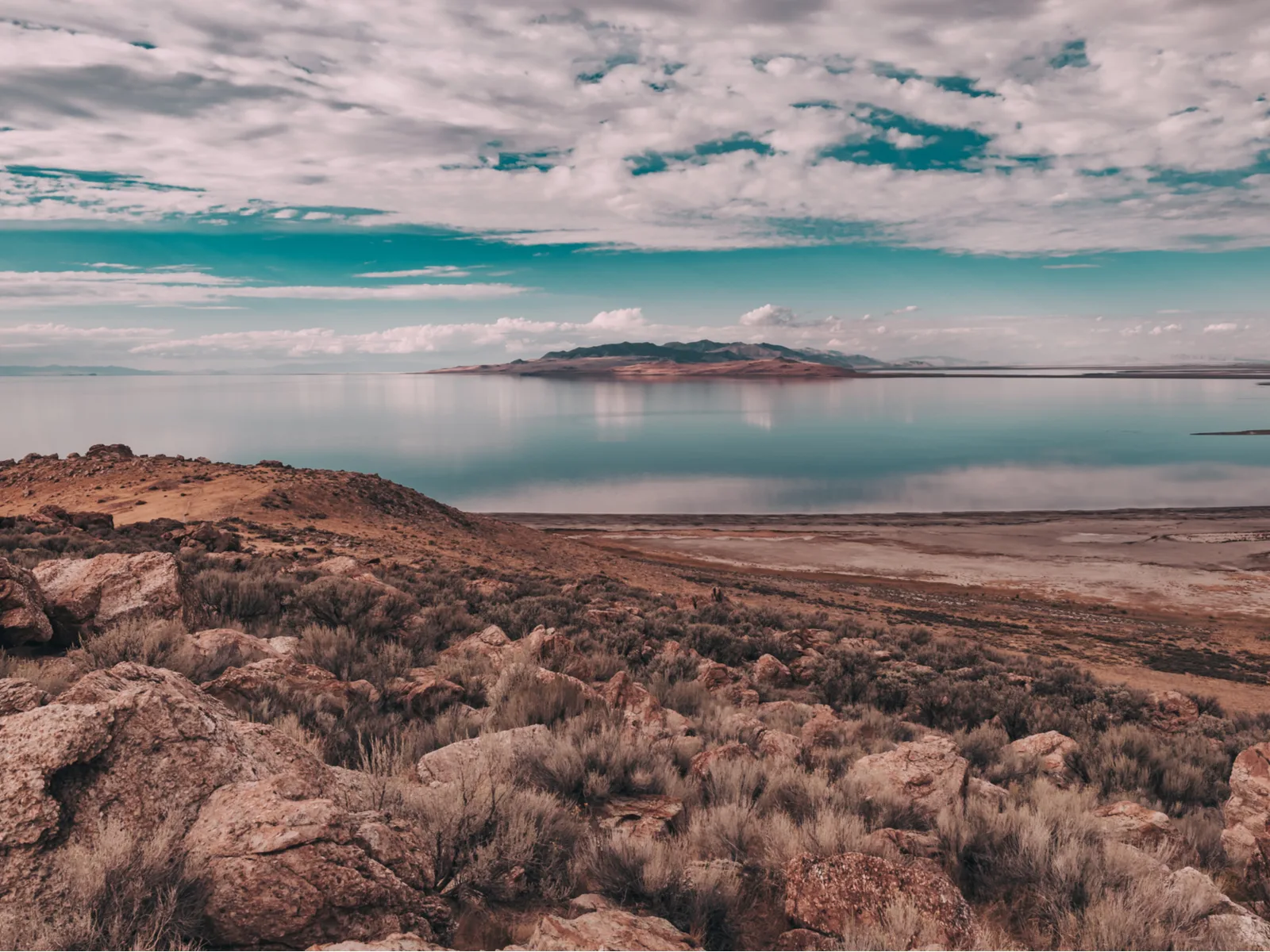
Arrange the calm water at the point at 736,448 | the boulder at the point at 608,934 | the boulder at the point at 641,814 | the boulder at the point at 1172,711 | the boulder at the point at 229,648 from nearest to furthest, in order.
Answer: the boulder at the point at 608,934 → the boulder at the point at 641,814 → the boulder at the point at 229,648 → the boulder at the point at 1172,711 → the calm water at the point at 736,448

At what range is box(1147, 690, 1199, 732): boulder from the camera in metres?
9.92

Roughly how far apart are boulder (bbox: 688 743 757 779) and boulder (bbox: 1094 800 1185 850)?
2.51m

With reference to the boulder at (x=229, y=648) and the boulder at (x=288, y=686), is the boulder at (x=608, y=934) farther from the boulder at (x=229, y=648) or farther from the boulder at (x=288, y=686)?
the boulder at (x=229, y=648)

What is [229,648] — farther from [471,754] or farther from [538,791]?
[538,791]

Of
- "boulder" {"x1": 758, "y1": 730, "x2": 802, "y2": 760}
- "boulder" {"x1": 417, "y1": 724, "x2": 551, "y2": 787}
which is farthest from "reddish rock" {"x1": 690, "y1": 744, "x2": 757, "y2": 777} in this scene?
"boulder" {"x1": 417, "y1": 724, "x2": 551, "y2": 787}

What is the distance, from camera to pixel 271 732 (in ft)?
12.4

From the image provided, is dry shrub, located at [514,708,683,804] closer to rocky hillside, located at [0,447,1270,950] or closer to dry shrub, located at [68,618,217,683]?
rocky hillside, located at [0,447,1270,950]

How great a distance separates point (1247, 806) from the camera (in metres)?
5.17

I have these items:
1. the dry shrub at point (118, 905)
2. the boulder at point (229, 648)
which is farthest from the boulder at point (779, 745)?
the boulder at point (229, 648)

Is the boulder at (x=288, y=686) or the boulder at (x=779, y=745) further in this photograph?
the boulder at (x=779, y=745)

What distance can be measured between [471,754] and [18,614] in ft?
14.2

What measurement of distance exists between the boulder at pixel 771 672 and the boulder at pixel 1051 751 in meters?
3.32

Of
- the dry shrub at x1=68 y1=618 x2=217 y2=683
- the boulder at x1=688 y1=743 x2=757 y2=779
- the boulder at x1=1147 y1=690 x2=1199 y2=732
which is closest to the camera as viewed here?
the boulder at x1=688 y1=743 x2=757 y2=779

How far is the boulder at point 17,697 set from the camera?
3.37 meters
